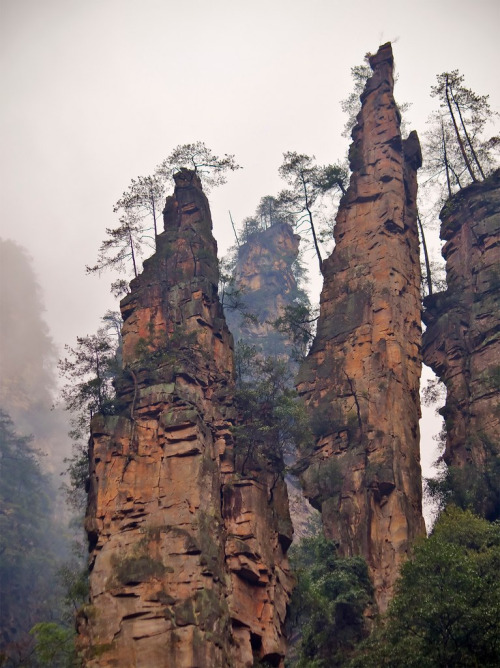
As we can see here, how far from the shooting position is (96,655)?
28203 millimetres

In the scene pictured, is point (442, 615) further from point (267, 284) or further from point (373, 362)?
point (267, 284)

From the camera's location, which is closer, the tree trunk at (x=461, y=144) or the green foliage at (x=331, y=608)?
the green foliage at (x=331, y=608)

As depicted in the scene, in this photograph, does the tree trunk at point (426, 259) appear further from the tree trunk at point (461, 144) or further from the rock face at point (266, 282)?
the rock face at point (266, 282)

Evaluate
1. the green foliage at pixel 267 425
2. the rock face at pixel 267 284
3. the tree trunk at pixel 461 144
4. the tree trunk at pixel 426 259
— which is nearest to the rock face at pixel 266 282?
→ the rock face at pixel 267 284

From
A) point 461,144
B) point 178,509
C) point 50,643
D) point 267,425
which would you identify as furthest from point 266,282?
point 50,643

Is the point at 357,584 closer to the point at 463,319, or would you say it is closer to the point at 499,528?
the point at 499,528

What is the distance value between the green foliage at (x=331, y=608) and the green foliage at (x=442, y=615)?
3874mm

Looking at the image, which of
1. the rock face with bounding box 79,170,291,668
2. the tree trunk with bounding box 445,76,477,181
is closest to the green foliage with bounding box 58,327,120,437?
the rock face with bounding box 79,170,291,668

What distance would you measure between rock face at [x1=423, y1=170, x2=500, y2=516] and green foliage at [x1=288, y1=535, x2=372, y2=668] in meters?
7.82

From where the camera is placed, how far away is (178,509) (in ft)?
104

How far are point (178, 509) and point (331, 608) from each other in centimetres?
790

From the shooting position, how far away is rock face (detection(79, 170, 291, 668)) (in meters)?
29.0

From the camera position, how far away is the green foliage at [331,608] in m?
31.8

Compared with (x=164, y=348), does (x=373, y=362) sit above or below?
below
